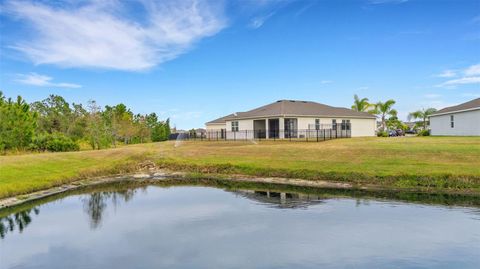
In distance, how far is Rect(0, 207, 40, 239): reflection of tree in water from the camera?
11.6 metres

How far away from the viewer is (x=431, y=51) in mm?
29609

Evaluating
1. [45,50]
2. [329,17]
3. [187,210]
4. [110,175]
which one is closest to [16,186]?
[110,175]

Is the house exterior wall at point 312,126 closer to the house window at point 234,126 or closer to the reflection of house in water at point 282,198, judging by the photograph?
the house window at point 234,126

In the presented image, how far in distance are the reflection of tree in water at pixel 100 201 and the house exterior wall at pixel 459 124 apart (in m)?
29.9

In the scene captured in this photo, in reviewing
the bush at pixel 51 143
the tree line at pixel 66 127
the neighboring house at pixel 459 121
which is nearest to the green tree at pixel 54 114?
the tree line at pixel 66 127

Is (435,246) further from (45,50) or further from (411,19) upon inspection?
(45,50)

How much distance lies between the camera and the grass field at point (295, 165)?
16516 mm

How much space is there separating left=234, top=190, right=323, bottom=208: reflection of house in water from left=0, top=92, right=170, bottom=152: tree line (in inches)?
814

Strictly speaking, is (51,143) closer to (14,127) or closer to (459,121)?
(14,127)

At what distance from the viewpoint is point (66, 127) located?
49.2 meters

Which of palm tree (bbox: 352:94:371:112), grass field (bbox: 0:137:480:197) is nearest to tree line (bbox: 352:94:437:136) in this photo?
palm tree (bbox: 352:94:371:112)

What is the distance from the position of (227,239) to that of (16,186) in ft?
36.5

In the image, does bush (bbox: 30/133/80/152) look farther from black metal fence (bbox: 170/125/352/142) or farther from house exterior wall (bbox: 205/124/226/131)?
house exterior wall (bbox: 205/124/226/131)

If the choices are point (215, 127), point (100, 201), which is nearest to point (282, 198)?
point (100, 201)
